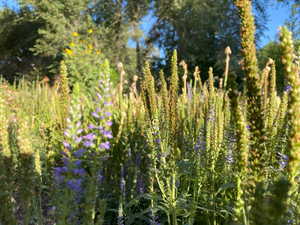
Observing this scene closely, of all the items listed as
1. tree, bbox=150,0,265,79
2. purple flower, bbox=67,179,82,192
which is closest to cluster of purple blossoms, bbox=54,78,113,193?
purple flower, bbox=67,179,82,192

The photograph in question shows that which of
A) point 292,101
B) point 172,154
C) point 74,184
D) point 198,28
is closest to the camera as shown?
point 292,101

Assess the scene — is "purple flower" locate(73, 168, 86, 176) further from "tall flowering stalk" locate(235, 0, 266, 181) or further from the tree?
the tree

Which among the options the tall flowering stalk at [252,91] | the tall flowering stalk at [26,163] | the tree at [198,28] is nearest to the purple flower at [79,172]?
the tall flowering stalk at [26,163]

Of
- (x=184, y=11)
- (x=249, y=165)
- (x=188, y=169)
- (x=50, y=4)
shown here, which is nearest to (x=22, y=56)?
(x=50, y=4)

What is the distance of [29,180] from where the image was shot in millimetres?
1124

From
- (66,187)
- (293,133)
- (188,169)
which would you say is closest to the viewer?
(293,133)

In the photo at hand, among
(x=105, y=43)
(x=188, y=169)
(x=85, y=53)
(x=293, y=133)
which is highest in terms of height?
(x=105, y=43)

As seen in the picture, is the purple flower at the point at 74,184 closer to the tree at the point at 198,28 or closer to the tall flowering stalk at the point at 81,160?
the tall flowering stalk at the point at 81,160

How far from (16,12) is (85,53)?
411 inches

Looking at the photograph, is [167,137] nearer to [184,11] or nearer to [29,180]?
[29,180]

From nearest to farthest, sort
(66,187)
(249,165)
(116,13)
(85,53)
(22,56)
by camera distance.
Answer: (249,165)
(66,187)
(85,53)
(116,13)
(22,56)

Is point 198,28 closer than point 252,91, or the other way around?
point 252,91

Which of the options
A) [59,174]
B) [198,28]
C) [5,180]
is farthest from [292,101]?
[198,28]

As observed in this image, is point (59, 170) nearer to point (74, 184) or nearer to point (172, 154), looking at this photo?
point (74, 184)
